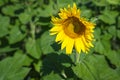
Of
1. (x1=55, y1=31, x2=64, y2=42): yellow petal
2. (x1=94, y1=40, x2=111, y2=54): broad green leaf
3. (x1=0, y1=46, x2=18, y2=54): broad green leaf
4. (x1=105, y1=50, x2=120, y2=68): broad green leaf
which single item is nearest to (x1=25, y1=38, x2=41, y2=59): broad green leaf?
(x1=0, y1=46, x2=18, y2=54): broad green leaf

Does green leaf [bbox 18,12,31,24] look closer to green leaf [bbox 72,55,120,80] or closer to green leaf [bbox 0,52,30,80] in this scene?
green leaf [bbox 0,52,30,80]

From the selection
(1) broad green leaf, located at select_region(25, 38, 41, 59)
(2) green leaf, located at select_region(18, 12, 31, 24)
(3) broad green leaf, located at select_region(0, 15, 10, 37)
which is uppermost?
(2) green leaf, located at select_region(18, 12, 31, 24)

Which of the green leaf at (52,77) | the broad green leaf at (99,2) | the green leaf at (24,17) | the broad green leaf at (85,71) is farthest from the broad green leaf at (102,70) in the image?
the green leaf at (24,17)

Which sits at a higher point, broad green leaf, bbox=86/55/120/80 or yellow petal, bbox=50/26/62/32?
yellow petal, bbox=50/26/62/32

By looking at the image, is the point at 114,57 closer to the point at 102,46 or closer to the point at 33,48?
the point at 102,46

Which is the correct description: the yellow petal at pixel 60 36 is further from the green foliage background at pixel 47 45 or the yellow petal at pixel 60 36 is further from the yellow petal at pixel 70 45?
the green foliage background at pixel 47 45

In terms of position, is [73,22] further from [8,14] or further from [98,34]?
[8,14]

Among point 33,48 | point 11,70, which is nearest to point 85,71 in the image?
point 11,70
